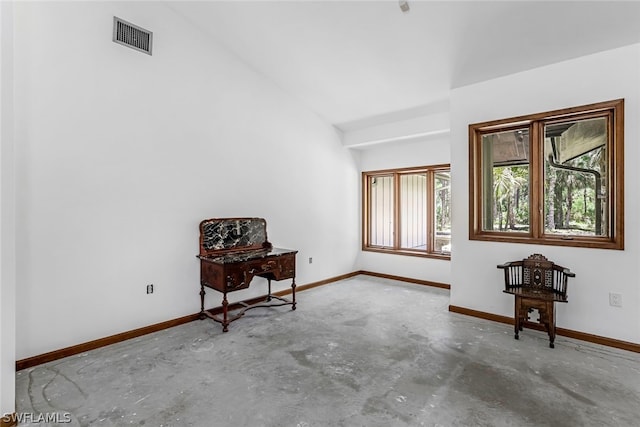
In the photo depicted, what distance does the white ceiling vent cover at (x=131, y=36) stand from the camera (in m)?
3.18

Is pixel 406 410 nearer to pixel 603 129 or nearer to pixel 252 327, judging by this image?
pixel 252 327

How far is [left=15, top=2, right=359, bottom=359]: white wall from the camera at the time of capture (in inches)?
108

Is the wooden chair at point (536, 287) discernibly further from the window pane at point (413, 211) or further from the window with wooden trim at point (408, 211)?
the window pane at point (413, 211)

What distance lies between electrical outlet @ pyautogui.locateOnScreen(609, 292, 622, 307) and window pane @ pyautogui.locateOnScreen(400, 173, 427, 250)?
9.04ft

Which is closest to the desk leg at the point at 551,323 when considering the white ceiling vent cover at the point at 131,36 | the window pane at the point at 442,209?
the window pane at the point at 442,209

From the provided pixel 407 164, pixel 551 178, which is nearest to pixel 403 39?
pixel 551 178

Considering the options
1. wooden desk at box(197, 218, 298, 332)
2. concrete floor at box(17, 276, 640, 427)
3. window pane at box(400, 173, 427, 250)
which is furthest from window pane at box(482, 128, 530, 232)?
wooden desk at box(197, 218, 298, 332)

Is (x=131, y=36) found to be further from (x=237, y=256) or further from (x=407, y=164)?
(x=407, y=164)

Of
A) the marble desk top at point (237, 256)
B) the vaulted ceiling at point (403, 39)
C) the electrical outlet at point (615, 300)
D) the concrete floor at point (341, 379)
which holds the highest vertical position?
the vaulted ceiling at point (403, 39)

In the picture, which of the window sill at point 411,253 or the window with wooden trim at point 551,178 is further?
the window sill at point 411,253

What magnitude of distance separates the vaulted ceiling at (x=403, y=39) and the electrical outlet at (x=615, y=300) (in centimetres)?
235

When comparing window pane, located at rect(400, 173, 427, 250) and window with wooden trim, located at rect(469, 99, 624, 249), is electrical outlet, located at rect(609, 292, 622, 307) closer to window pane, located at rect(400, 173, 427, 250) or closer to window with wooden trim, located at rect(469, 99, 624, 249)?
window with wooden trim, located at rect(469, 99, 624, 249)

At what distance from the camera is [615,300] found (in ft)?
10.1

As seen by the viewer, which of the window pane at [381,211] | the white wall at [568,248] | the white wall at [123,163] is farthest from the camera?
the window pane at [381,211]
